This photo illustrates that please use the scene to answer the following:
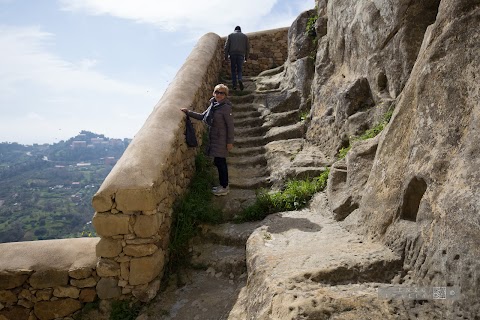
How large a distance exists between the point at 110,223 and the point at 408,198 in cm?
280

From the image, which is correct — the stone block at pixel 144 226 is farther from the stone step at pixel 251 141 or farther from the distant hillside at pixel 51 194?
the stone step at pixel 251 141

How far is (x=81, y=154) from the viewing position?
94875 millimetres

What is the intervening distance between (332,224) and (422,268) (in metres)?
1.49

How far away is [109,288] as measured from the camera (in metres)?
3.58

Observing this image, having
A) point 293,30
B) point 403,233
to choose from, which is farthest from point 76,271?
point 293,30

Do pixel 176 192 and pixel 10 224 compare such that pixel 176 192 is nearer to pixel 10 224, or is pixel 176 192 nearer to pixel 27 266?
pixel 27 266

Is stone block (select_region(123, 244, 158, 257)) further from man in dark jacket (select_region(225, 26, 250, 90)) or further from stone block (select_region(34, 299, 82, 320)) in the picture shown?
man in dark jacket (select_region(225, 26, 250, 90))

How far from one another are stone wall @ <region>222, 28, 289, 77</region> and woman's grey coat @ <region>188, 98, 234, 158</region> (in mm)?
6456

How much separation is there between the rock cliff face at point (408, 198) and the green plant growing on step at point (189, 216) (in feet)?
2.91

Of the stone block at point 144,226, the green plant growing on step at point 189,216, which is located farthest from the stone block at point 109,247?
the green plant growing on step at point 189,216

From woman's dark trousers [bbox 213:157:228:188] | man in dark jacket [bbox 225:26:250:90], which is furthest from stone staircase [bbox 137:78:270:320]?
man in dark jacket [bbox 225:26:250:90]

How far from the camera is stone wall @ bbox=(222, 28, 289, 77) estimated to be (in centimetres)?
1081

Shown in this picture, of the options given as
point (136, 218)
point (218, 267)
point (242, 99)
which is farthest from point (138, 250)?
point (242, 99)

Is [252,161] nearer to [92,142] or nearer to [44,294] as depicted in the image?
[44,294]
